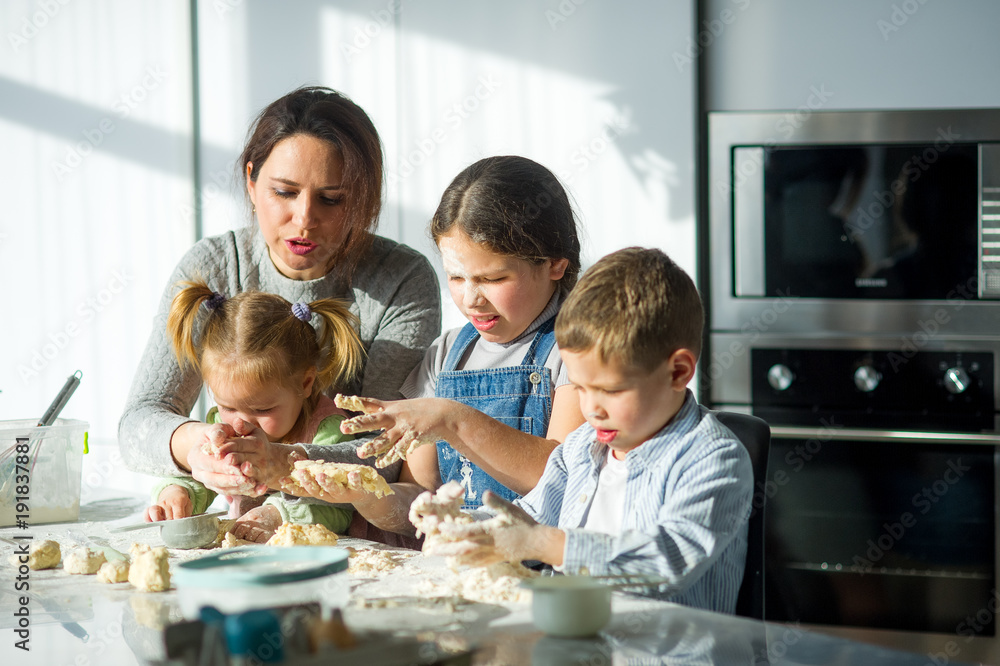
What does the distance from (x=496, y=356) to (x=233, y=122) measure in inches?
62.6

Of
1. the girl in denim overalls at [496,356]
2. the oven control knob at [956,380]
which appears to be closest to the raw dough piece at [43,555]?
the girl in denim overalls at [496,356]

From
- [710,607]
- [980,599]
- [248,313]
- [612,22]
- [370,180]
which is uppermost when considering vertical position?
[612,22]

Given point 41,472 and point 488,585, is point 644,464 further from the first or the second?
point 41,472

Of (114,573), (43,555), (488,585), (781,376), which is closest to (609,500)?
(488,585)

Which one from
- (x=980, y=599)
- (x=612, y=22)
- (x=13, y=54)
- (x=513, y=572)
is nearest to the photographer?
(x=513, y=572)

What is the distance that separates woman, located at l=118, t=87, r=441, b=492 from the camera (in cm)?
160

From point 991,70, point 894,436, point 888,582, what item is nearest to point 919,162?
point 991,70

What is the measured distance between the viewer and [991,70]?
2182mm

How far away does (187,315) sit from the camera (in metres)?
1.56

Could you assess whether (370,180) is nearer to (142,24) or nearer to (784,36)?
(784,36)

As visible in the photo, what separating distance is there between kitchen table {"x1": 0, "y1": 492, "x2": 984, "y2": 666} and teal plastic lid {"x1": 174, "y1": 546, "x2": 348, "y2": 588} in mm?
58

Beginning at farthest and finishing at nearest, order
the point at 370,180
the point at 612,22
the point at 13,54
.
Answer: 1. the point at 13,54
2. the point at 612,22
3. the point at 370,180

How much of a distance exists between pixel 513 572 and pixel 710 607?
0.25m

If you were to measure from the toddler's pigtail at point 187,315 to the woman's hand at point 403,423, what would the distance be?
438mm
